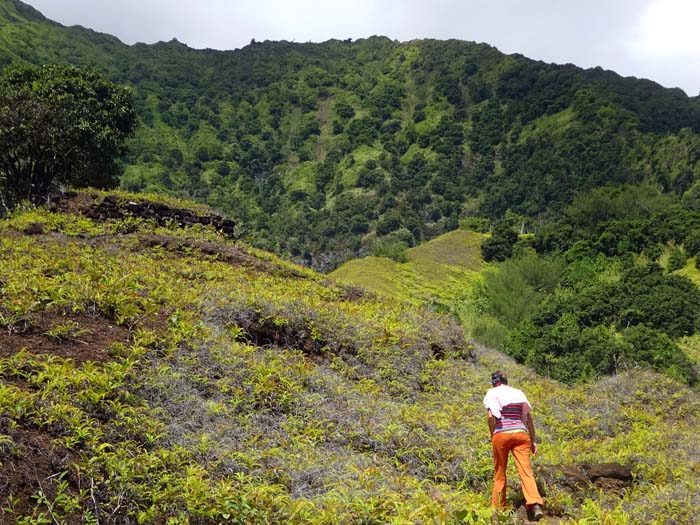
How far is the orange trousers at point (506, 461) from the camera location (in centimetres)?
673

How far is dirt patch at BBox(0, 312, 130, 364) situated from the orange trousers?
5542 millimetres

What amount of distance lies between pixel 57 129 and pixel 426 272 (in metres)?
40.5

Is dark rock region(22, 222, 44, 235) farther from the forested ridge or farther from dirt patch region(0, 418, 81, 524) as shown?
the forested ridge

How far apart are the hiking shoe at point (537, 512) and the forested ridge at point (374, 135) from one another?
75.6 meters

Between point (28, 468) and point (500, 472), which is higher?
point (500, 472)

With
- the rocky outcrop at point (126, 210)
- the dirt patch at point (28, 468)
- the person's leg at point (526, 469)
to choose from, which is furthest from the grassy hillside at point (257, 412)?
the rocky outcrop at point (126, 210)

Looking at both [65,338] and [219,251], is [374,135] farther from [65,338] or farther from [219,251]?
[65,338]

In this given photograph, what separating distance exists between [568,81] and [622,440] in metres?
142

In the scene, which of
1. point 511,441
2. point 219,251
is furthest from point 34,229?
point 511,441

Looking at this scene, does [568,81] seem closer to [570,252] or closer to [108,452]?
[570,252]

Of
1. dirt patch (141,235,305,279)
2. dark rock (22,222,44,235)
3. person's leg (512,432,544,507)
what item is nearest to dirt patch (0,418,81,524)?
person's leg (512,432,544,507)

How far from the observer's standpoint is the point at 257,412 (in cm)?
837

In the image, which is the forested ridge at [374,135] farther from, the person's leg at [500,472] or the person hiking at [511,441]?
the person's leg at [500,472]

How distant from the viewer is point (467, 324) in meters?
36.5
